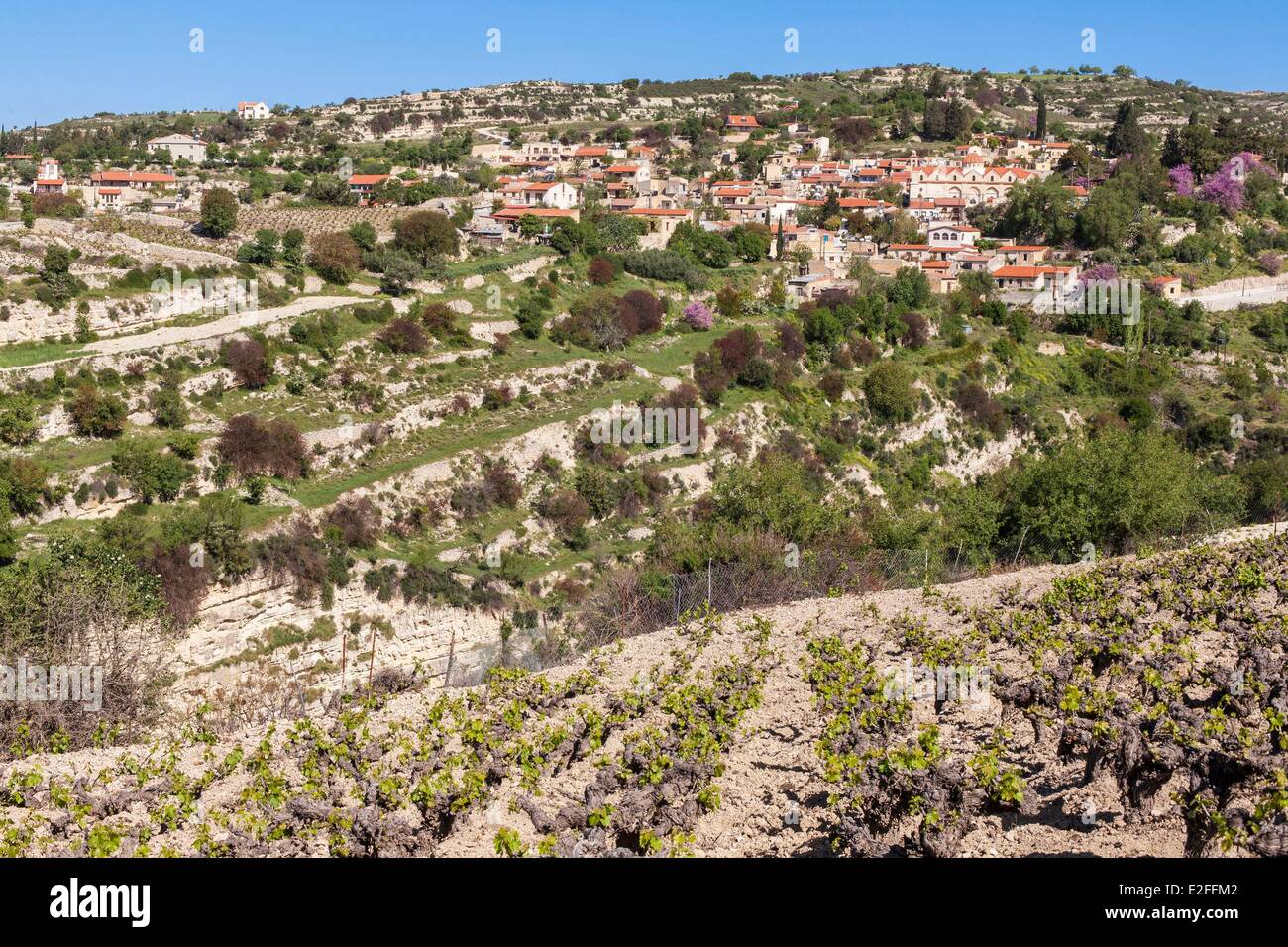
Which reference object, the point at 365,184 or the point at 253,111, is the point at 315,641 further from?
the point at 253,111

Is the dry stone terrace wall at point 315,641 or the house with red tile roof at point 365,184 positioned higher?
the house with red tile roof at point 365,184

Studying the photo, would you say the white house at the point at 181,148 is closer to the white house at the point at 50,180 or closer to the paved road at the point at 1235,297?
the white house at the point at 50,180

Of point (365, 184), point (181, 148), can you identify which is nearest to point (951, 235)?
point (365, 184)

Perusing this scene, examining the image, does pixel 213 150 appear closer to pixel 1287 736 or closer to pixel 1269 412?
pixel 1269 412

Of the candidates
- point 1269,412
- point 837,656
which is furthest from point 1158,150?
point 837,656

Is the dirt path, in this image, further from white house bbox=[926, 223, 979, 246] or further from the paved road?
the paved road

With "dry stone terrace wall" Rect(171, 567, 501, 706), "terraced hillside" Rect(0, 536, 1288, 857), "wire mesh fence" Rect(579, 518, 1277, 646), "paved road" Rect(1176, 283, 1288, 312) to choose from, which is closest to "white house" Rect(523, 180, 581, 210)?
"paved road" Rect(1176, 283, 1288, 312)

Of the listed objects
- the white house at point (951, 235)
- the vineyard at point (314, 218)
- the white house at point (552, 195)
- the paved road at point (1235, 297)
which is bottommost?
the paved road at point (1235, 297)

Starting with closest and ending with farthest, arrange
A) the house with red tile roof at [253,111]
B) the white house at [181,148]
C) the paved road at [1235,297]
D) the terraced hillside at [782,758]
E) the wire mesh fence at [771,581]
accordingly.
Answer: the terraced hillside at [782,758] < the wire mesh fence at [771,581] < the paved road at [1235,297] < the white house at [181,148] < the house with red tile roof at [253,111]

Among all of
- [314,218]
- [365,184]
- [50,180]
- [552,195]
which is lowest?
[314,218]

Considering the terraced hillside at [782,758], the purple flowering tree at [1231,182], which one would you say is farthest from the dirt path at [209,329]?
the purple flowering tree at [1231,182]
